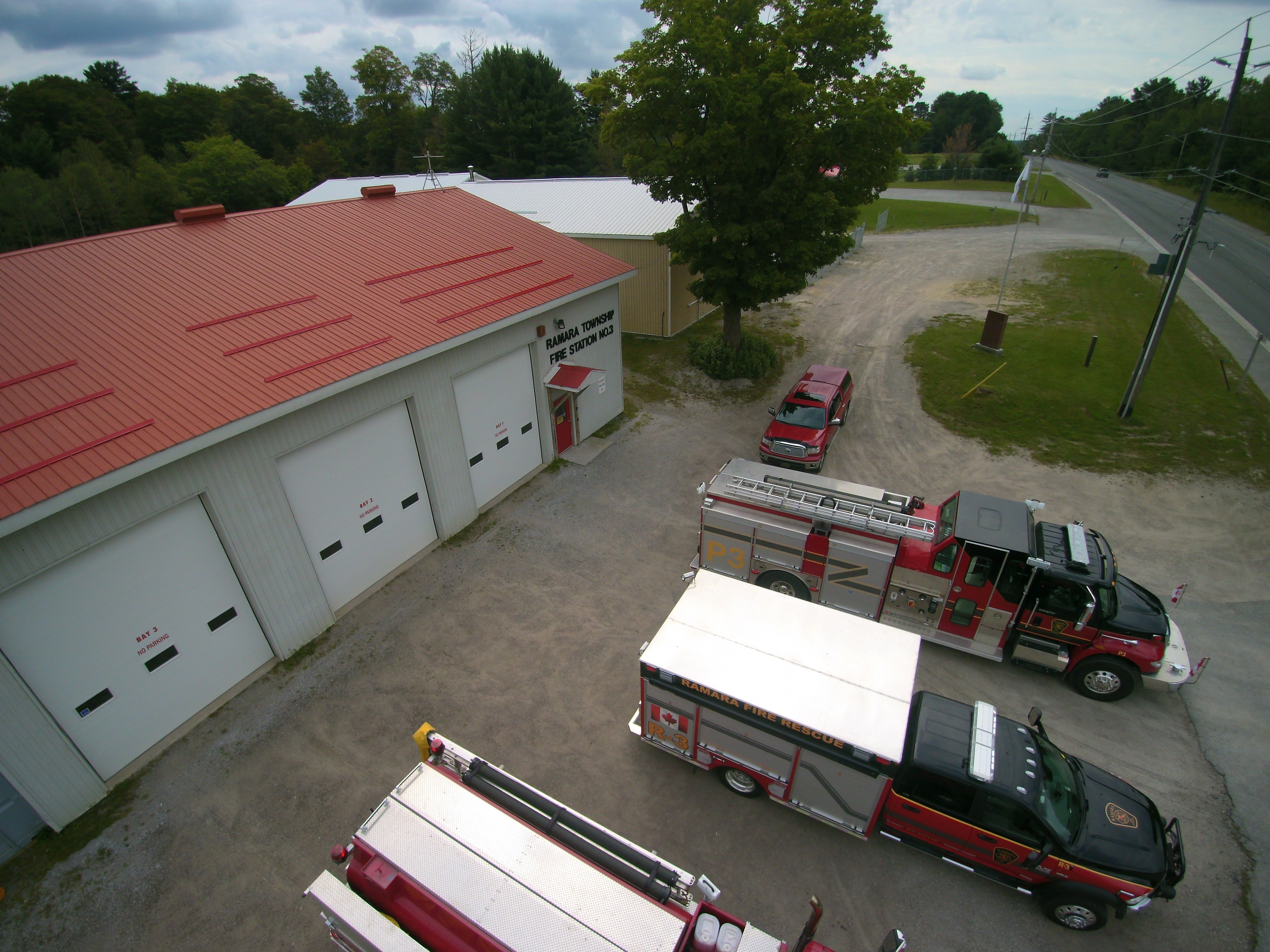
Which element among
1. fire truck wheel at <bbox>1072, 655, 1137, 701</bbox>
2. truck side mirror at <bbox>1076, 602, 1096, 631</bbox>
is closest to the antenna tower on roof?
truck side mirror at <bbox>1076, 602, 1096, 631</bbox>

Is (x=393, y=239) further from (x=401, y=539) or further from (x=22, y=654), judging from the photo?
(x=22, y=654)

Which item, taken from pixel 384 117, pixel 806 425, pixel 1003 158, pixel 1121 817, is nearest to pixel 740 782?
pixel 1121 817

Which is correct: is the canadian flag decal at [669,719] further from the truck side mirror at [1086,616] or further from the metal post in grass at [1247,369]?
the metal post in grass at [1247,369]

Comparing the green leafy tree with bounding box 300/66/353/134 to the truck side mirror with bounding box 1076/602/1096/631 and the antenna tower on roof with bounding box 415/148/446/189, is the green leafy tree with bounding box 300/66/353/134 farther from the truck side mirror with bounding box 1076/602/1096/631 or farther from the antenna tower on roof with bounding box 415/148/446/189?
the truck side mirror with bounding box 1076/602/1096/631

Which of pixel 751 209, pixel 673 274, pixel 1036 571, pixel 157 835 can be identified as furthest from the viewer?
pixel 673 274

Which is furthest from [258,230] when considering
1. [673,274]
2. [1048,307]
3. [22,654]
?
[1048,307]

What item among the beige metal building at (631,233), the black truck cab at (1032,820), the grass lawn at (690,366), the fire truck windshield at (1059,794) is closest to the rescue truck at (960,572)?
the black truck cab at (1032,820)
